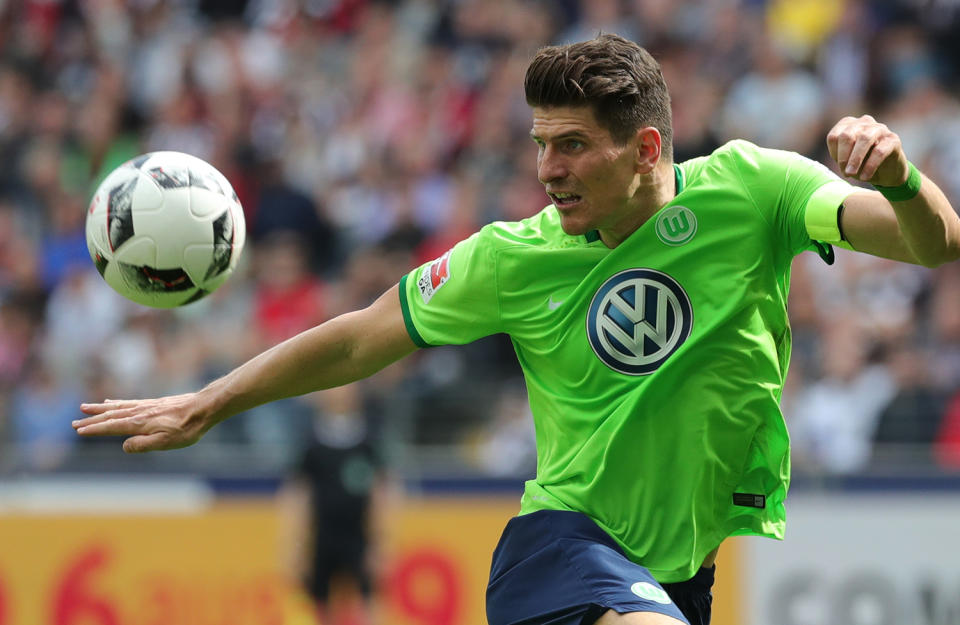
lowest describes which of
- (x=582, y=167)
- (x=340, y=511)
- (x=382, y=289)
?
(x=340, y=511)

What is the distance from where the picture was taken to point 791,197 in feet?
15.0

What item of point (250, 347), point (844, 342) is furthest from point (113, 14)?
point (844, 342)

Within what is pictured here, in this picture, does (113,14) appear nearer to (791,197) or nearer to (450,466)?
(450,466)

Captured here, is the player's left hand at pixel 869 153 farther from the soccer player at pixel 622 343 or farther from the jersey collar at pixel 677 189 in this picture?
the jersey collar at pixel 677 189

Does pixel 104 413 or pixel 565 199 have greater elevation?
pixel 565 199

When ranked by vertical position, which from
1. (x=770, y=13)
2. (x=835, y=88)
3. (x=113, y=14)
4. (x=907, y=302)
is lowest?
(x=907, y=302)

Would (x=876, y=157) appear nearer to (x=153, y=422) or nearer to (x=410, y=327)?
(x=410, y=327)

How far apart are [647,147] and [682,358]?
0.69m

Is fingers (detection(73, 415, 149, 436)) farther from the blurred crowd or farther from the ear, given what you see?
the blurred crowd

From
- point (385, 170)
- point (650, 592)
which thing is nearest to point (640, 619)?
point (650, 592)

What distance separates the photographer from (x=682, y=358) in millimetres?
4633

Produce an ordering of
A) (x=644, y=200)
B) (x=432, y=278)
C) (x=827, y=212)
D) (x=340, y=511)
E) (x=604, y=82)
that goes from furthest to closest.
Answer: (x=340, y=511) < (x=432, y=278) < (x=644, y=200) < (x=604, y=82) < (x=827, y=212)

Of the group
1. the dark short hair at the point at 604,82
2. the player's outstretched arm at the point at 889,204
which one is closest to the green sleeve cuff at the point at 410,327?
the dark short hair at the point at 604,82

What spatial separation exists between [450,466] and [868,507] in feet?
9.89
